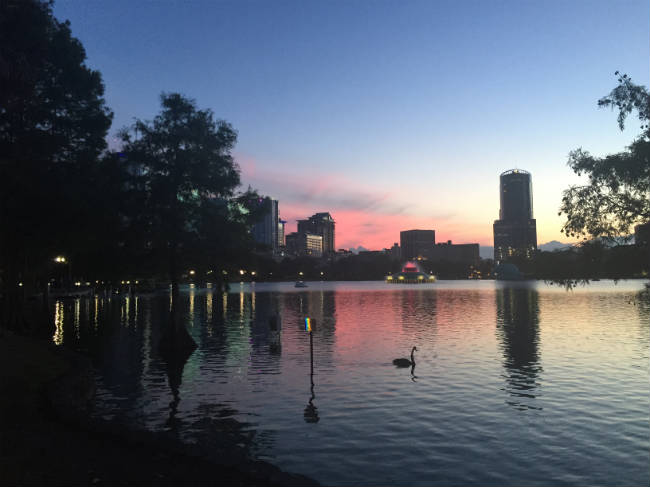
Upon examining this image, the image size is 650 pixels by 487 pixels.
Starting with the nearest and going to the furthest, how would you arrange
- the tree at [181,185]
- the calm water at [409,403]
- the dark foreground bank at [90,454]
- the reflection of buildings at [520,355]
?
the dark foreground bank at [90,454] < the calm water at [409,403] < the reflection of buildings at [520,355] < the tree at [181,185]

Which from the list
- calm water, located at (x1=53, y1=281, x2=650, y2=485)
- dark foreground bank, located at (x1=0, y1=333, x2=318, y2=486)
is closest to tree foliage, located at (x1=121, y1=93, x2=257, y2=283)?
calm water, located at (x1=53, y1=281, x2=650, y2=485)

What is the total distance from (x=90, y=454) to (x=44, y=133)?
25516 millimetres

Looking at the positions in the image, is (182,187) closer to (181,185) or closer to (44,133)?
(181,185)

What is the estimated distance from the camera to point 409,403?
853 inches

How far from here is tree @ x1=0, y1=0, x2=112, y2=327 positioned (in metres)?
27.7

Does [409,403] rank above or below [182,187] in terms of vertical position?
below

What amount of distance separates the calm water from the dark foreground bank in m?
1.39

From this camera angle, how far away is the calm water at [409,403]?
47.9 feet

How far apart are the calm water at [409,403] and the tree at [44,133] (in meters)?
8.54

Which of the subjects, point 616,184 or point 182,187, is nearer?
point 616,184

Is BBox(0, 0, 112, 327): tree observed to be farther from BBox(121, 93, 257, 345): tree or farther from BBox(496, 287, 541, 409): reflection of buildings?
BBox(496, 287, 541, 409): reflection of buildings

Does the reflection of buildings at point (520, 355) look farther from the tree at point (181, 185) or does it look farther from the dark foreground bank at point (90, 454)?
the tree at point (181, 185)

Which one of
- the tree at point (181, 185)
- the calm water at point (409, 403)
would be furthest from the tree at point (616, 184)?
the tree at point (181, 185)

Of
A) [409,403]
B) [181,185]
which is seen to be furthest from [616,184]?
[181,185]
